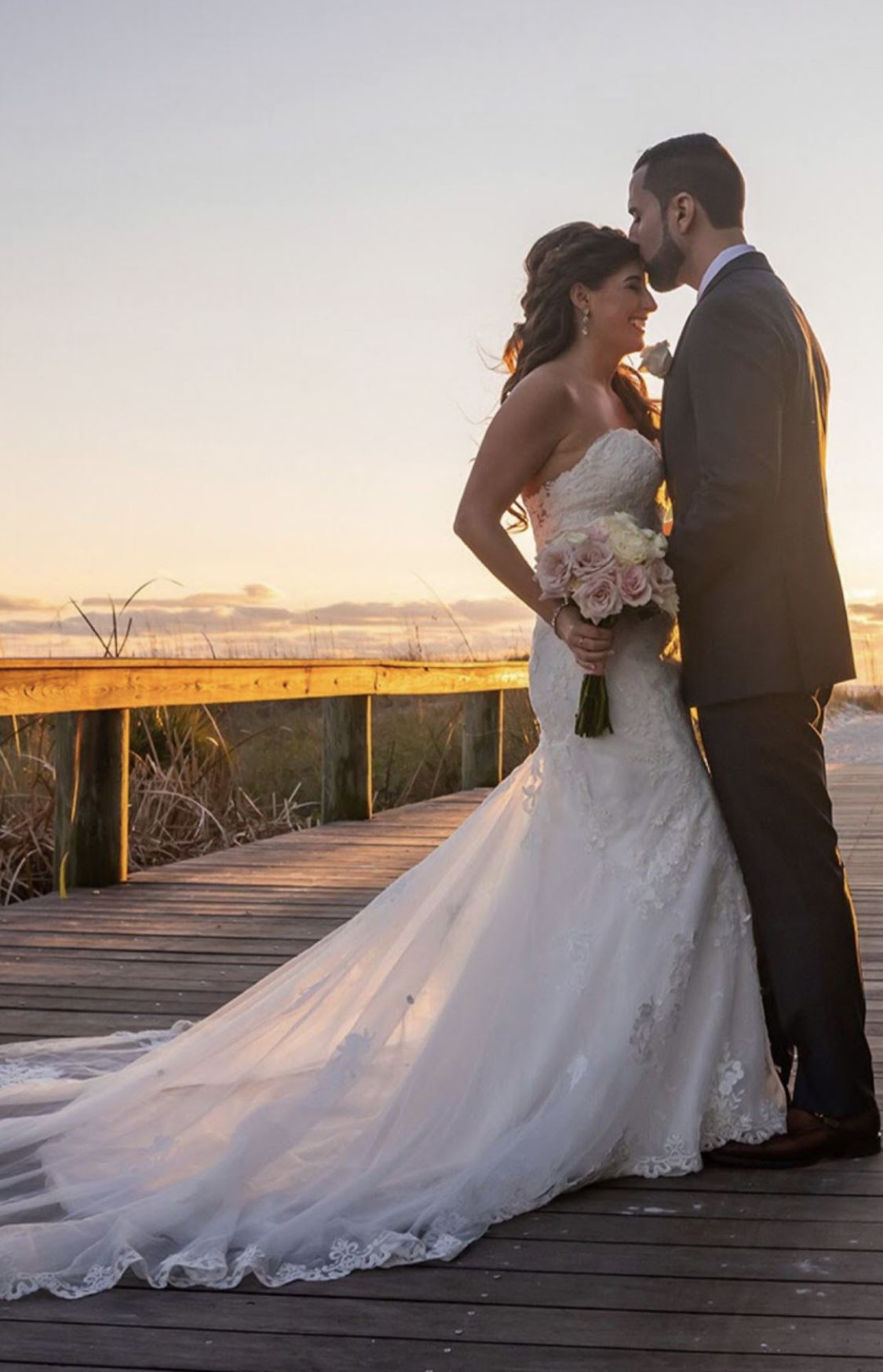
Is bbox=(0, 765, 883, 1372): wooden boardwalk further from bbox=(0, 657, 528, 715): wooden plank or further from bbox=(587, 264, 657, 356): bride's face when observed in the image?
bbox=(0, 657, 528, 715): wooden plank

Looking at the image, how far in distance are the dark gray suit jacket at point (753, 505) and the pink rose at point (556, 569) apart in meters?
0.20

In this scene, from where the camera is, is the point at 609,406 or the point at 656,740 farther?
the point at 609,406

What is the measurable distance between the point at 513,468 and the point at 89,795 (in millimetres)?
3702

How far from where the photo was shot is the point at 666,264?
321 centimetres

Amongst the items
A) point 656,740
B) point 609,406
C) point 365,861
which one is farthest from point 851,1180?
point 365,861

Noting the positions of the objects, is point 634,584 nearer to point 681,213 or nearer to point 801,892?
point 801,892

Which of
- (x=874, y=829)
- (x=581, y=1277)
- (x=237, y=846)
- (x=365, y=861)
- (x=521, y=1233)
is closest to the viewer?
(x=581, y=1277)

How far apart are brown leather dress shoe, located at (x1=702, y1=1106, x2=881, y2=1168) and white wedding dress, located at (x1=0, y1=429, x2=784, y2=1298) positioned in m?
0.04

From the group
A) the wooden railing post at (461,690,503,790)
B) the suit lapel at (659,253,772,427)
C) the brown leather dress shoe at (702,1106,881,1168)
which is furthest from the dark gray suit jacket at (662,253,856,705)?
the wooden railing post at (461,690,503,790)

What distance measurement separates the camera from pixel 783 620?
118 inches

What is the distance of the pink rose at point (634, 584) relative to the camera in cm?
294

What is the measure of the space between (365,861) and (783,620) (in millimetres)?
4422

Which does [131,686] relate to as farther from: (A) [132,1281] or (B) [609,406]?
(A) [132,1281]

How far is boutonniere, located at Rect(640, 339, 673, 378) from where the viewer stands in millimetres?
3131
